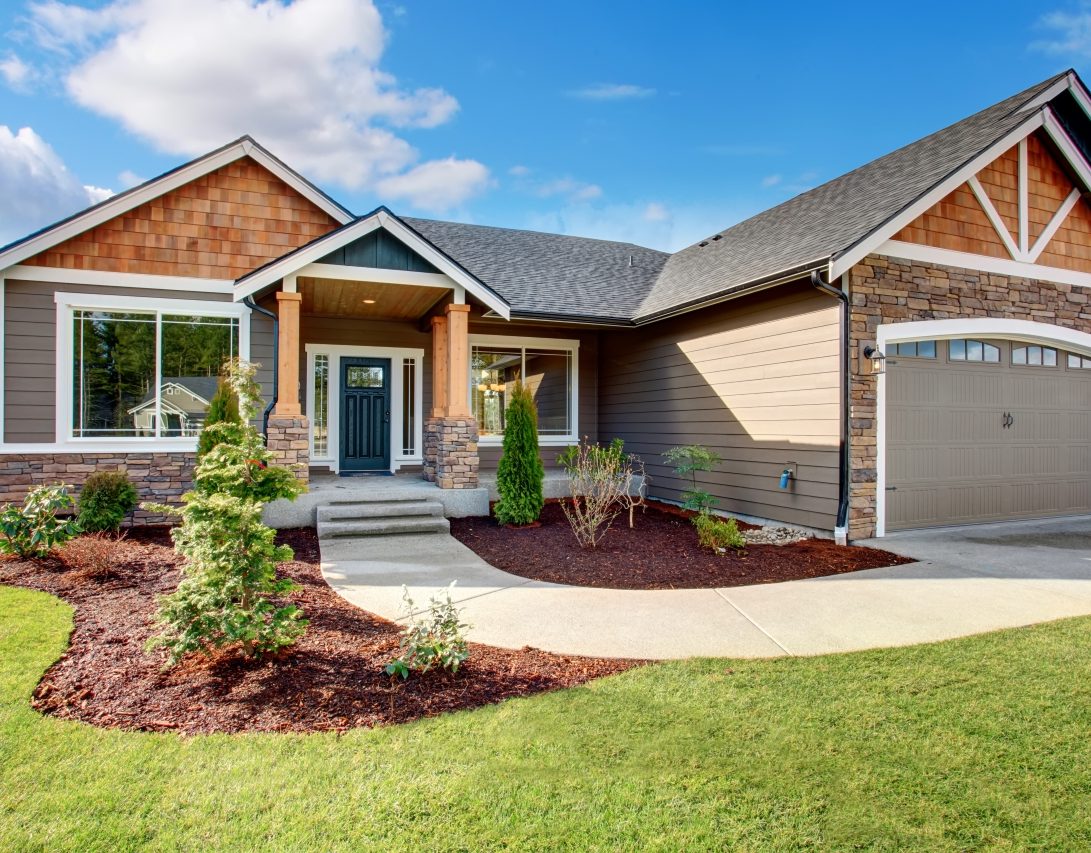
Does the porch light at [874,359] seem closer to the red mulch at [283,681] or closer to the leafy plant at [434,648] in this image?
the red mulch at [283,681]

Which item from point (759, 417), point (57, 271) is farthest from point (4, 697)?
point (759, 417)

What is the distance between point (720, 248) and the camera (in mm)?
11359

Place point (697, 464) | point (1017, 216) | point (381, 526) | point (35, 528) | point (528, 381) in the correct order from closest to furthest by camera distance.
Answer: point (35, 528), point (381, 526), point (1017, 216), point (697, 464), point (528, 381)

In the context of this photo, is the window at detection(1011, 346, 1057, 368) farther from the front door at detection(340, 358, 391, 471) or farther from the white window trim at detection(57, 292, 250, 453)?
the white window trim at detection(57, 292, 250, 453)

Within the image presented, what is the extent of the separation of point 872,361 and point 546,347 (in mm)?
5968

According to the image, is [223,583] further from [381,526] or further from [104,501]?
[104,501]

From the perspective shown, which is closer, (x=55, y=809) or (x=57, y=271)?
(x=55, y=809)

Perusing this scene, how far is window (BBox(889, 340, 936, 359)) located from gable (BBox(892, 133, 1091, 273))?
122cm

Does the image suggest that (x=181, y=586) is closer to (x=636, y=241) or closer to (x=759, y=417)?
(x=759, y=417)

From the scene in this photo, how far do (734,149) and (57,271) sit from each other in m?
12.4

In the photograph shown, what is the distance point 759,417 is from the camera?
27.5 feet

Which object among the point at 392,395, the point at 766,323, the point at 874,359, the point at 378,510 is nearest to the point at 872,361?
the point at 874,359

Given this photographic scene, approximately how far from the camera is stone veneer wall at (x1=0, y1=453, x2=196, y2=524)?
801cm

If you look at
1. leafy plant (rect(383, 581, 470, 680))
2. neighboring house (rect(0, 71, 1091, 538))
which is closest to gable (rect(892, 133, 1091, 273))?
neighboring house (rect(0, 71, 1091, 538))
